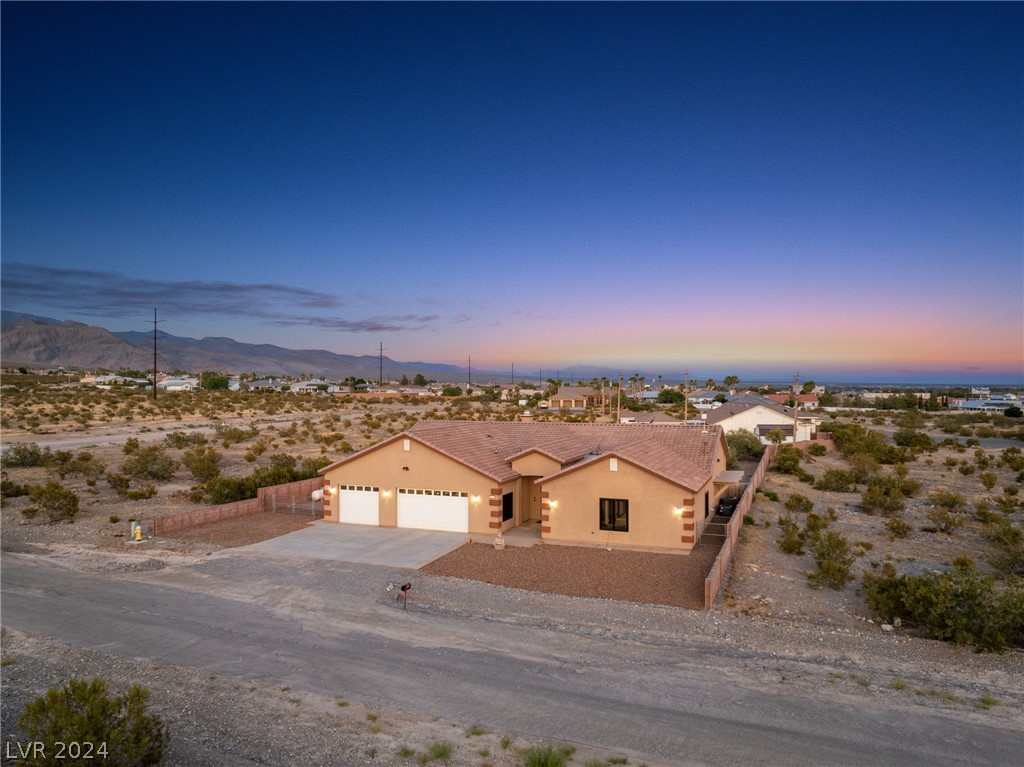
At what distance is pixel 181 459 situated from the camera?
4191 cm

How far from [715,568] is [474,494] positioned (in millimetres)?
10409

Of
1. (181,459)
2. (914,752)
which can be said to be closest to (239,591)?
(914,752)

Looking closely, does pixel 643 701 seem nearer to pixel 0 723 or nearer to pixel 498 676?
pixel 498 676

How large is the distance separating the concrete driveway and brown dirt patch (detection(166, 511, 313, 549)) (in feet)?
2.29

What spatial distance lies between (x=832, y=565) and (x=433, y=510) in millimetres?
13904

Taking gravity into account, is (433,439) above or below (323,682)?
above

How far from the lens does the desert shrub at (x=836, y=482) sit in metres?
35.1

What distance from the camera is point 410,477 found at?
25.6 meters

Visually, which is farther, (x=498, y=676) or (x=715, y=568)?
(x=715, y=568)

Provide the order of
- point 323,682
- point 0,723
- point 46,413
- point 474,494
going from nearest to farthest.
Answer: point 0,723 → point 323,682 → point 474,494 → point 46,413

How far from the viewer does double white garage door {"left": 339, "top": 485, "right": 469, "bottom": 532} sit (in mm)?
24922

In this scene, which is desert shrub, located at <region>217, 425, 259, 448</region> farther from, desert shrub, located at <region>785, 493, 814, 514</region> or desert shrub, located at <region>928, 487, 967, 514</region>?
desert shrub, located at <region>928, 487, 967, 514</region>

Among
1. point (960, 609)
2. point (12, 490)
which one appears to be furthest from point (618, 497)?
point (12, 490)

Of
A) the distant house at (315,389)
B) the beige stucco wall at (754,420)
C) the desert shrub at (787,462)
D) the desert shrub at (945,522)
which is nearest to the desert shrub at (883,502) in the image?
the desert shrub at (945,522)
